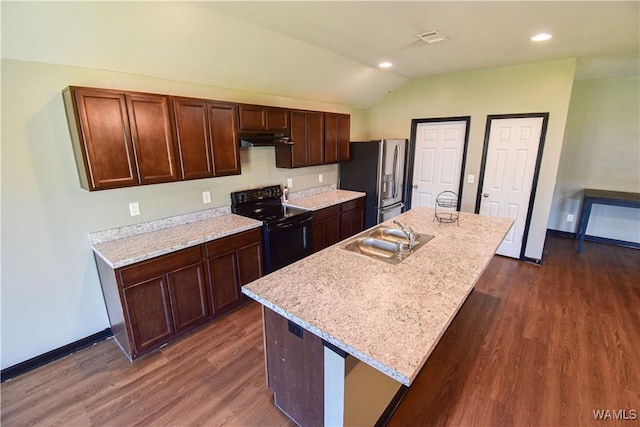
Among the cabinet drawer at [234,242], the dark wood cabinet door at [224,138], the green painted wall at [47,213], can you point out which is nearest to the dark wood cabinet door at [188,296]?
the cabinet drawer at [234,242]

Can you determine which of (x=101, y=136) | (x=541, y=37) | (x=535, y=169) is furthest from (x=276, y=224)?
(x=535, y=169)

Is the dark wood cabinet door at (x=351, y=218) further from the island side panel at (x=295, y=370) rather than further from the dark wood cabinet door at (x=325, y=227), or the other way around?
the island side panel at (x=295, y=370)

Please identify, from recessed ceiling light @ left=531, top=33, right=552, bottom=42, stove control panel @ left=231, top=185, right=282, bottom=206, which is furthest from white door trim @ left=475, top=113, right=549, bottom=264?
stove control panel @ left=231, top=185, right=282, bottom=206

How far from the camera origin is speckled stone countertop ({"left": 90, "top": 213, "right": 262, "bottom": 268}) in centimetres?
215

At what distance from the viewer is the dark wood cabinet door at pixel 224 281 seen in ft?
8.71

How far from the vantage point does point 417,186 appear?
4879 millimetres

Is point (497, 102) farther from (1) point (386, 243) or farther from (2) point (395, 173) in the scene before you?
(1) point (386, 243)

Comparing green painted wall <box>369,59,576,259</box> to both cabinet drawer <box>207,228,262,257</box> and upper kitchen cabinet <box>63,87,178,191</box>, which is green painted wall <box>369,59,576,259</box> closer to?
cabinet drawer <box>207,228,262,257</box>

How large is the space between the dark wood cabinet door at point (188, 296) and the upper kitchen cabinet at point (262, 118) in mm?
1516

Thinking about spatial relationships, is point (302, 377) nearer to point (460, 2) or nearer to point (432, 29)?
point (460, 2)

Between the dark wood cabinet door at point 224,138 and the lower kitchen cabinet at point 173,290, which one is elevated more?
the dark wood cabinet door at point 224,138

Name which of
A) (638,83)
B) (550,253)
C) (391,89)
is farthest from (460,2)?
(638,83)

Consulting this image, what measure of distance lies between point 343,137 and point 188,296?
3100 mm

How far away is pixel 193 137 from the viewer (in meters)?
2.60
